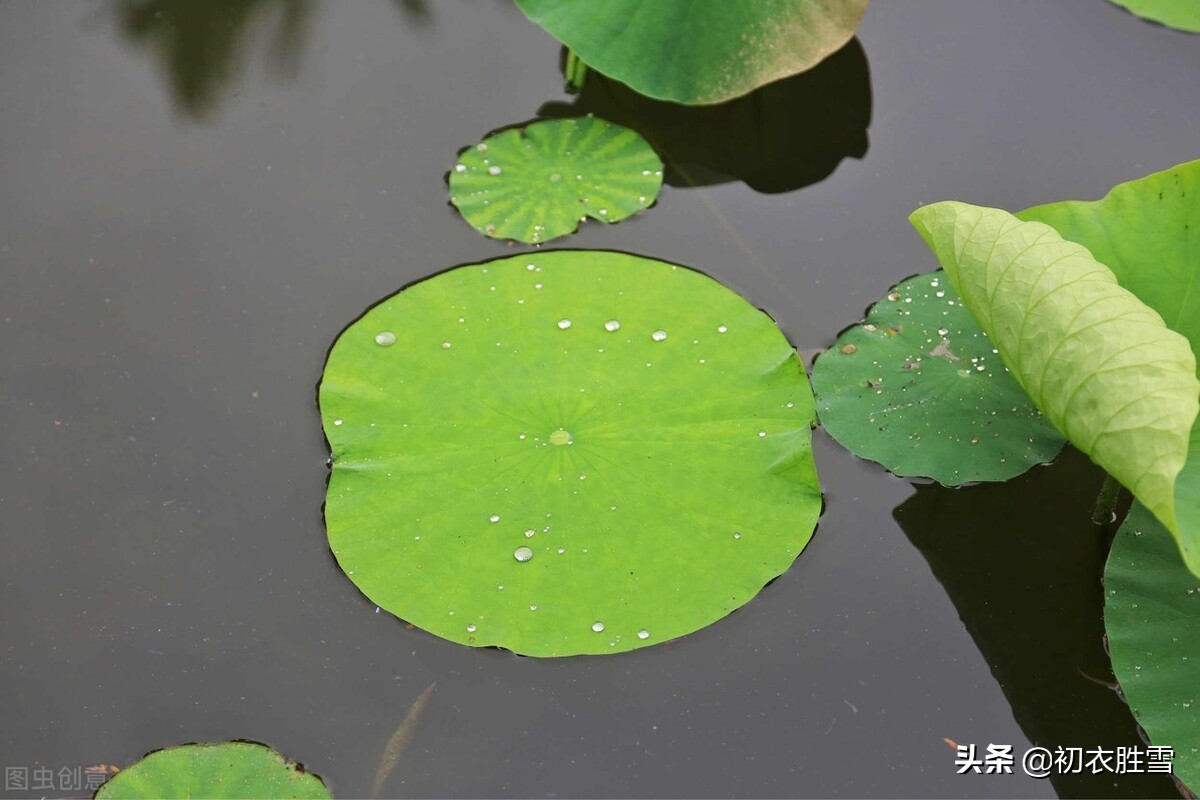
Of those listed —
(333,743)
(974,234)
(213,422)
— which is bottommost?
(333,743)

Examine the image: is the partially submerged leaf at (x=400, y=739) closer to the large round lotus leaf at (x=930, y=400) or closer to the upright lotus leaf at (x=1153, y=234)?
the large round lotus leaf at (x=930, y=400)

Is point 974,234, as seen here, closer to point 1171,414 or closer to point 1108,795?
point 1171,414

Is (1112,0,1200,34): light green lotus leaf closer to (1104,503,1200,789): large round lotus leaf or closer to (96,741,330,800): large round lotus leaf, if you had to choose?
(1104,503,1200,789): large round lotus leaf

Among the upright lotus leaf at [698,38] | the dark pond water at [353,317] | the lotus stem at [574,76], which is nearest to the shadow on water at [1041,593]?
the dark pond water at [353,317]

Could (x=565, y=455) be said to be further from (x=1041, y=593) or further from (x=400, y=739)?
(x=1041, y=593)

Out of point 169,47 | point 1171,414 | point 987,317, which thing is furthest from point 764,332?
point 169,47

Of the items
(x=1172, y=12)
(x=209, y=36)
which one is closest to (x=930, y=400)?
(x=1172, y=12)
